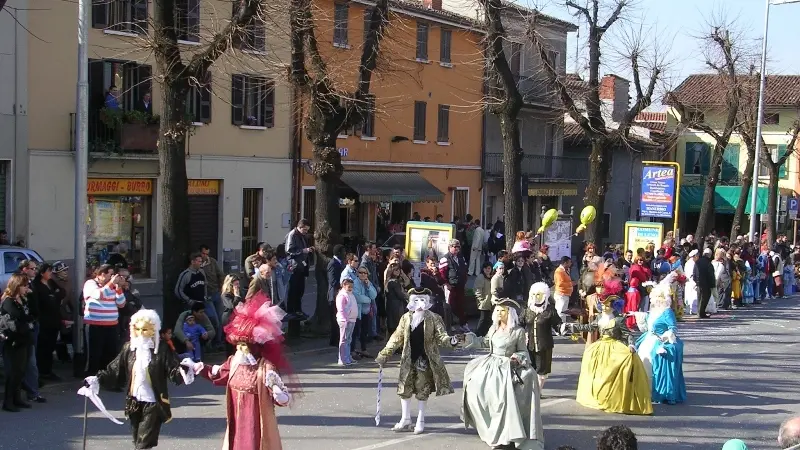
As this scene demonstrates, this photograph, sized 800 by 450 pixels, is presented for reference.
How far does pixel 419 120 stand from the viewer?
3472 centimetres

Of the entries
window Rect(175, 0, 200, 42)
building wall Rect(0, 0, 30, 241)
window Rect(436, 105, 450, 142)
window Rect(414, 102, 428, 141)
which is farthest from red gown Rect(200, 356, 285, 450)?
window Rect(436, 105, 450, 142)

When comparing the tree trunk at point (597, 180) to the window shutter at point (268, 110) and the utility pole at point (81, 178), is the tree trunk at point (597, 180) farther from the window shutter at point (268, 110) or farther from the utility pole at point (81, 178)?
the utility pole at point (81, 178)

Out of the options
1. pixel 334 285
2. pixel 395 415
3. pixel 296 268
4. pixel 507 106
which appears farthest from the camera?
pixel 507 106

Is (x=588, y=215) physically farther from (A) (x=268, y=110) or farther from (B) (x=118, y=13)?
(B) (x=118, y=13)

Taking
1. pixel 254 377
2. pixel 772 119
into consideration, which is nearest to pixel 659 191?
pixel 254 377

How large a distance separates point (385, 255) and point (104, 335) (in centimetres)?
797

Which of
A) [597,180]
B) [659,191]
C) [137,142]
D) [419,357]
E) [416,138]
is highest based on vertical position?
[416,138]

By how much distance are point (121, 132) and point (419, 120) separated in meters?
13.7

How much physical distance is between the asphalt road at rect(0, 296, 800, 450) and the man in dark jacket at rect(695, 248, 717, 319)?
6989 millimetres

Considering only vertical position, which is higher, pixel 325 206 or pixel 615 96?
pixel 615 96

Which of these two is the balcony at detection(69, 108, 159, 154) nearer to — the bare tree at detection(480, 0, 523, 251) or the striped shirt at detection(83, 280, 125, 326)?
the bare tree at detection(480, 0, 523, 251)

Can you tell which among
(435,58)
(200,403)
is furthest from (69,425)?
(435,58)

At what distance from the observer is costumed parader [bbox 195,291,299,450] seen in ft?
28.3

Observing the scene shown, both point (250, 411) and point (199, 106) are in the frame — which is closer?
point (250, 411)
